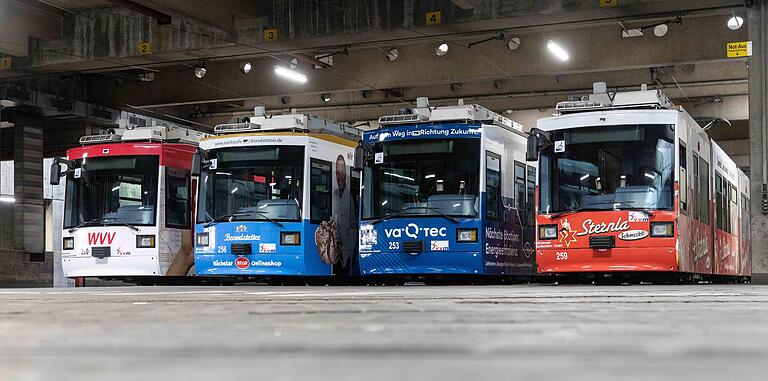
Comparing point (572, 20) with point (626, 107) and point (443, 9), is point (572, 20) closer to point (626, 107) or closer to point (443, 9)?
point (443, 9)

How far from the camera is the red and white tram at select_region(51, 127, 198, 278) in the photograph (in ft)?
61.4

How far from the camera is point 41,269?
2761cm

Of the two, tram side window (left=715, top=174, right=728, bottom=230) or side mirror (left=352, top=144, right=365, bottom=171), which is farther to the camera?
tram side window (left=715, top=174, right=728, bottom=230)

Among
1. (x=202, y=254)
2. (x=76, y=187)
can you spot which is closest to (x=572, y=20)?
(x=202, y=254)

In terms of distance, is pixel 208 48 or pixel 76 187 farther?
pixel 208 48

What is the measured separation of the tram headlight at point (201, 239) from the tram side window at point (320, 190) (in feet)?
6.08

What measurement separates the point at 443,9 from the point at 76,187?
24.1 feet

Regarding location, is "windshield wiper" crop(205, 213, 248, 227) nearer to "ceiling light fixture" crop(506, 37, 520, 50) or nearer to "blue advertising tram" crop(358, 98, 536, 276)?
"blue advertising tram" crop(358, 98, 536, 276)

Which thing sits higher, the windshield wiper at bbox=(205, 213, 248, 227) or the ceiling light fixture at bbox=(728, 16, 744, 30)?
the ceiling light fixture at bbox=(728, 16, 744, 30)

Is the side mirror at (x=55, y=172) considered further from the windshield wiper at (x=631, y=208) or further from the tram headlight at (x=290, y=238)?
the windshield wiper at (x=631, y=208)

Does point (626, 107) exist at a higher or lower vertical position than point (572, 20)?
lower

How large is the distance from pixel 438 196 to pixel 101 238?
6.39m

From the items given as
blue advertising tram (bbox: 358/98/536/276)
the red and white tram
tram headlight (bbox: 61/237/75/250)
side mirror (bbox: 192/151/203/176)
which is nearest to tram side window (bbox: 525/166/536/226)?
blue advertising tram (bbox: 358/98/536/276)

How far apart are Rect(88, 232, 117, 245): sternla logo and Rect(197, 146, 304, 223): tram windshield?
2050 millimetres
